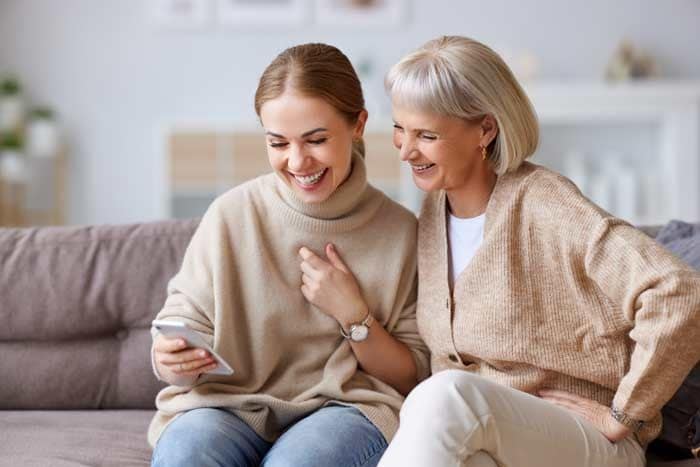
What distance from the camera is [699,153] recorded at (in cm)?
583

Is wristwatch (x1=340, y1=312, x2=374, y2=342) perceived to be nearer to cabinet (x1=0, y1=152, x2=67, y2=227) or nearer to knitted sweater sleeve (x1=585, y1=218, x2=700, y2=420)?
knitted sweater sleeve (x1=585, y1=218, x2=700, y2=420)

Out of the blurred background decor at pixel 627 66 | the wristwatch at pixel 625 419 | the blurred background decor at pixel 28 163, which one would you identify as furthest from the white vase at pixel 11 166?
the wristwatch at pixel 625 419

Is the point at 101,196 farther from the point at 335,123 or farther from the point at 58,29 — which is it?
the point at 335,123

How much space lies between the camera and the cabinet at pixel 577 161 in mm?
5727

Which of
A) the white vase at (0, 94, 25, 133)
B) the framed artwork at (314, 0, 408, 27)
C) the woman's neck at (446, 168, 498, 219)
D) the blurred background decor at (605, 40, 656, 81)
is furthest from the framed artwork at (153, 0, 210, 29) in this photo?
the woman's neck at (446, 168, 498, 219)

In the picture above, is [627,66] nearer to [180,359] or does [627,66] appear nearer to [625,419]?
[625,419]

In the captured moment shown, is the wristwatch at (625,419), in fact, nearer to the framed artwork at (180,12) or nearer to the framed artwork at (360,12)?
the framed artwork at (360,12)

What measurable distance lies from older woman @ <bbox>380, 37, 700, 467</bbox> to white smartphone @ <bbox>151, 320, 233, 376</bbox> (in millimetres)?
369

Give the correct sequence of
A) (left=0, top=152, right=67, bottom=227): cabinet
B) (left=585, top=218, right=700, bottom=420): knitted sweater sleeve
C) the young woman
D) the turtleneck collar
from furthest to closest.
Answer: (left=0, top=152, right=67, bottom=227): cabinet
the turtleneck collar
the young woman
(left=585, top=218, right=700, bottom=420): knitted sweater sleeve

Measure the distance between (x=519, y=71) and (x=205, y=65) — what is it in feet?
5.93

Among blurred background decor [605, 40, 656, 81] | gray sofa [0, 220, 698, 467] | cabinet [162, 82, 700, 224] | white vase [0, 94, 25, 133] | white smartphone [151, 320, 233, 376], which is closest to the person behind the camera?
white smartphone [151, 320, 233, 376]

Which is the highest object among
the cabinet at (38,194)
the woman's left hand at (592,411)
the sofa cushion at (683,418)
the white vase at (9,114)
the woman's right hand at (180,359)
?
the woman's right hand at (180,359)

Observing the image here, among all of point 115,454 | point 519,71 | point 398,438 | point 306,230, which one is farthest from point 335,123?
point 519,71

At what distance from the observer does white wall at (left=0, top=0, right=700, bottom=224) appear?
6113 millimetres
